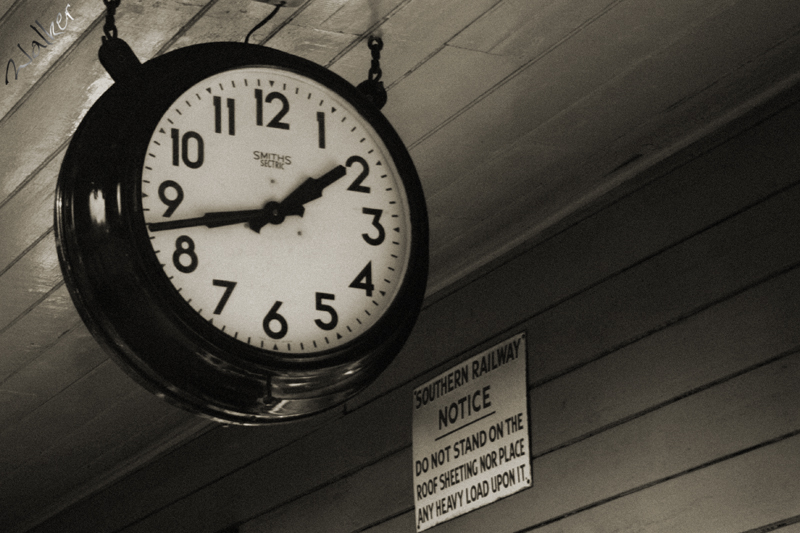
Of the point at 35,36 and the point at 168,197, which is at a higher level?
the point at 35,36

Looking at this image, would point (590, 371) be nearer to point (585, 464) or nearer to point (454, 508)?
point (585, 464)

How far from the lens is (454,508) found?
2.84 metres

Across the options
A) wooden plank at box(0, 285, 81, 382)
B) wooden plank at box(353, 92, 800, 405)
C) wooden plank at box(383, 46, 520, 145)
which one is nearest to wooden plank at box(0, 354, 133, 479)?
wooden plank at box(0, 285, 81, 382)

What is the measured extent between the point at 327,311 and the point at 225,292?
0.52 feet

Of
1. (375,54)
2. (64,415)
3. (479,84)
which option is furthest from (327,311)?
(64,415)

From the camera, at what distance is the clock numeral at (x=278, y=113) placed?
5.60 feet

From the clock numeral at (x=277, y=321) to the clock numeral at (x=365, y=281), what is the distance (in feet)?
0.42

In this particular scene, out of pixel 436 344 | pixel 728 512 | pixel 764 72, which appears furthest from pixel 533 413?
pixel 764 72

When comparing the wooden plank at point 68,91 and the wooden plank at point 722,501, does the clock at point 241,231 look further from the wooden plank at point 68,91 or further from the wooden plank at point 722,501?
the wooden plank at point 722,501

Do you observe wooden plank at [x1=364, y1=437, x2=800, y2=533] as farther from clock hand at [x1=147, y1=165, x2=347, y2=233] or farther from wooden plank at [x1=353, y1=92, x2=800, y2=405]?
clock hand at [x1=147, y1=165, x2=347, y2=233]

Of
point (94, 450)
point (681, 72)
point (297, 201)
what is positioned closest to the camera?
point (297, 201)

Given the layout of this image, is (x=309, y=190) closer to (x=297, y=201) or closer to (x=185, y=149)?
(x=297, y=201)

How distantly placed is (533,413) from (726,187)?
0.74 m

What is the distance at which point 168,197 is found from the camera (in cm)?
160
